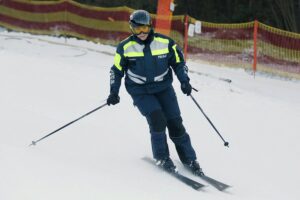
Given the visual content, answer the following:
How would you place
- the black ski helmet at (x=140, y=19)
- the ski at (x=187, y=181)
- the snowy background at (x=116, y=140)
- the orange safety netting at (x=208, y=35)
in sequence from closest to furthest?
the snowy background at (x=116, y=140)
the ski at (x=187, y=181)
the black ski helmet at (x=140, y=19)
the orange safety netting at (x=208, y=35)

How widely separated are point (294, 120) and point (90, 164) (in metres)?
4.41

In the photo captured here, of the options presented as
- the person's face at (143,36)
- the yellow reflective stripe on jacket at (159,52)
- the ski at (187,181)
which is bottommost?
the ski at (187,181)

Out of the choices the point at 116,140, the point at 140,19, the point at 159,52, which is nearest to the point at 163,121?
the point at 159,52

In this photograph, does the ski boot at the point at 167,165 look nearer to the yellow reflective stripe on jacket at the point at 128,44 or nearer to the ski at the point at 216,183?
the ski at the point at 216,183

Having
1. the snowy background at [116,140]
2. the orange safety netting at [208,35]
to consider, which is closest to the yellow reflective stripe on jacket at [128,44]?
the snowy background at [116,140]

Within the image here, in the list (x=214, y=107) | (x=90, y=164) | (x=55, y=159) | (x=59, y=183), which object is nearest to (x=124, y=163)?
(x=90, y=164)

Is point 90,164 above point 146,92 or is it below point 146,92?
below

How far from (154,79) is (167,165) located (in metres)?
0.92

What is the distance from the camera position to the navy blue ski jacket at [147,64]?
5.27m

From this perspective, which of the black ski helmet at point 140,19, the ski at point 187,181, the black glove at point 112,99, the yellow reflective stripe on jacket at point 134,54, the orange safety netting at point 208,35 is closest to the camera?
the ski at point 187,181

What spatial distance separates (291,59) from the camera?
13.3 meters

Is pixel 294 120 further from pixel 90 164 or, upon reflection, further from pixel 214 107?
pixel 90 164

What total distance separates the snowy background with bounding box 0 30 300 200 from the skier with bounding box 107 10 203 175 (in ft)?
1.04

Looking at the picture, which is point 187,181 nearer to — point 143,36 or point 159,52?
point 159,52
